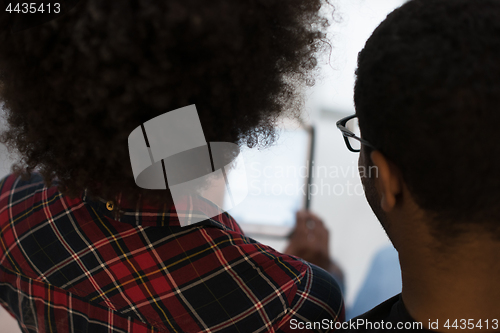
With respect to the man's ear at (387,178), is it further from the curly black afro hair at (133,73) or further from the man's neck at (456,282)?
the curly black afro hair at (133,73)

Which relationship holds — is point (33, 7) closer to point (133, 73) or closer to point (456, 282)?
point (133, 73)

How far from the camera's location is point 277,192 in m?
1.42

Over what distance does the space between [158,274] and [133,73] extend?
0.28 m

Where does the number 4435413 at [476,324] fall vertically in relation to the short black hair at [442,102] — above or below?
below

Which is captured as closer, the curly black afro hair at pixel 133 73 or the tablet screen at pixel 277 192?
the curly black afro hair at pixel 133 73

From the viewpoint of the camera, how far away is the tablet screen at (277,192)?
4.56 ft

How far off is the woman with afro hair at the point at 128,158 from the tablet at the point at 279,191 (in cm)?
77

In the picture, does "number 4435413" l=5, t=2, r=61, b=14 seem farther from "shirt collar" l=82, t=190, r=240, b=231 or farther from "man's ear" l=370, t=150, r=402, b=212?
"man's ear" l=370, t=150, r=402, b=212

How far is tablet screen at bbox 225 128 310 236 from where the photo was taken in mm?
1391

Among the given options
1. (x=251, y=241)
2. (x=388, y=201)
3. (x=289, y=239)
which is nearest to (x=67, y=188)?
(x=251, y=241)

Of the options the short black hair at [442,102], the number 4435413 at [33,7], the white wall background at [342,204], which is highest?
the number 4435413 at [33,7]

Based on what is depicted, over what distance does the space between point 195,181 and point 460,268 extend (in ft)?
1.17

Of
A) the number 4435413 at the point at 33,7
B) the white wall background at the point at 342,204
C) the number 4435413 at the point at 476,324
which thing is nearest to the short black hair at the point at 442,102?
the number 4435413 at the point at 476,324

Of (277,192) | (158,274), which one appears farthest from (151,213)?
(277,192)
